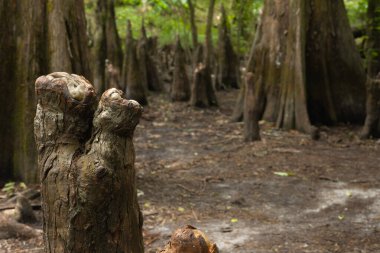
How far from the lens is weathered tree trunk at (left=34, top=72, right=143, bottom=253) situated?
8.54 ft

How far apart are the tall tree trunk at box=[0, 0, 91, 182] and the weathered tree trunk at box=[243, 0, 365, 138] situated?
17.8ft

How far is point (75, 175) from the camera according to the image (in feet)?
8.57

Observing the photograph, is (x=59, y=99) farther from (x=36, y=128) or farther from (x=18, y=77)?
(x=18, y=77)

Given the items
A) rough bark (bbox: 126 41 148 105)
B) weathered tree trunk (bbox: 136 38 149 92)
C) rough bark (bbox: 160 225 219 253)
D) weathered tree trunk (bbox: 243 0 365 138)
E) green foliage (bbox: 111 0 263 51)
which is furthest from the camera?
green foliage (bbox: 111 0 263 51)

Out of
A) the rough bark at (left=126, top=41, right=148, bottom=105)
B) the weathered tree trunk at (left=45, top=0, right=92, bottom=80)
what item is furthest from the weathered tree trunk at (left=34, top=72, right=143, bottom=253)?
the rough bark at (left=126, top=41, right=148, bottom=105)

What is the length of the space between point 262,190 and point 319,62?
5.10 m

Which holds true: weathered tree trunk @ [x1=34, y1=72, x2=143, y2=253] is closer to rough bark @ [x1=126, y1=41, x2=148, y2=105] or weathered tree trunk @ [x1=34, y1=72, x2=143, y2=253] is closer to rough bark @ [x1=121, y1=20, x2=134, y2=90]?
rough bark @ [x1=126, y1=41, x2=148, y2=105]

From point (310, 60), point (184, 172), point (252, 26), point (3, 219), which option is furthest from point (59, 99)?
point (252, 26)

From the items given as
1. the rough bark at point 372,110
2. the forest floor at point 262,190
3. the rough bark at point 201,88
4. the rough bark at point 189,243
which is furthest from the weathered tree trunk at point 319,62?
the rough bark at point 189,243

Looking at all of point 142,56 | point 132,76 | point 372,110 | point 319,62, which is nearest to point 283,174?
point 372,110

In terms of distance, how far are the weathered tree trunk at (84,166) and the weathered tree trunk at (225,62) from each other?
14.9m

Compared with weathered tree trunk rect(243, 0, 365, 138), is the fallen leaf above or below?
below

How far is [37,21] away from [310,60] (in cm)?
634

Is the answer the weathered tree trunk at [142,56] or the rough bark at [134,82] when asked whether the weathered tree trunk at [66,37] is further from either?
the weathered tree trunk at [142,56]
